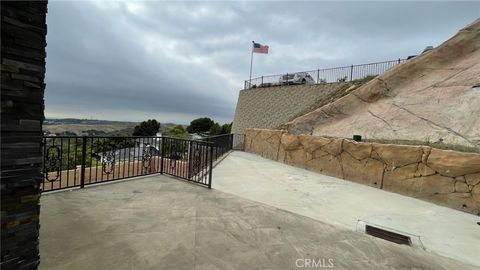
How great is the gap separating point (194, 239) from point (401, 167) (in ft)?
18.2

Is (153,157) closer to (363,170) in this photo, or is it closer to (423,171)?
(363,170)

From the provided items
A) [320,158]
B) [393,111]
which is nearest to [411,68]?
Answer: [393,111]

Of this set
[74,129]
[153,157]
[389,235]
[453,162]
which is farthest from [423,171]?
[74,129]

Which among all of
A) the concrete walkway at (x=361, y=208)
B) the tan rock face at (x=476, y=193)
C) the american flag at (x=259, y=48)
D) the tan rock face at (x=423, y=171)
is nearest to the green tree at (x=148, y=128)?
the american flag at (x=259, y=48)

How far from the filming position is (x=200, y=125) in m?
49.3

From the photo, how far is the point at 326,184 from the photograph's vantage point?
695 cm

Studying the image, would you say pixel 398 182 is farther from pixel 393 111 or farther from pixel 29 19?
pixel 29 19

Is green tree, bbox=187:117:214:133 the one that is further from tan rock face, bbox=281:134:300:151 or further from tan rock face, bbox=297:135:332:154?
tan rock face, bbox=297:135:332:154

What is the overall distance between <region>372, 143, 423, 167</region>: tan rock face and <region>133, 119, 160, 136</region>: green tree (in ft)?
128

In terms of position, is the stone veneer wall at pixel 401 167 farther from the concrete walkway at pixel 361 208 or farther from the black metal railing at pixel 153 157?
the black metal railing at pixel 153 157

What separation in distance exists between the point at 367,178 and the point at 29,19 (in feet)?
24.8

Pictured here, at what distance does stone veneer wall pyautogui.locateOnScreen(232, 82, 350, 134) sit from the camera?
56.3 ft

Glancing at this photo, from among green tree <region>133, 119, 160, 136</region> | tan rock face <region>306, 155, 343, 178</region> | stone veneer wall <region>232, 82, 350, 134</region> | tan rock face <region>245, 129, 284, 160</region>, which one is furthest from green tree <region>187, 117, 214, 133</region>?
tan rock face <region>306, 155, 343, 178</region>

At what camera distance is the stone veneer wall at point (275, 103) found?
17.2 meters
